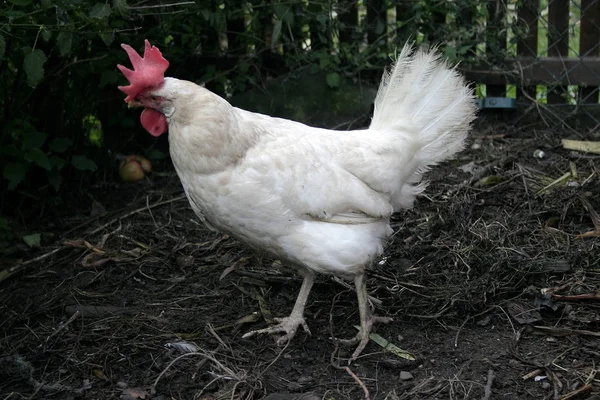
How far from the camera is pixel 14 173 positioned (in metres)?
5.03

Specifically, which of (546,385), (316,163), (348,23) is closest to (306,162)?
(316,163)

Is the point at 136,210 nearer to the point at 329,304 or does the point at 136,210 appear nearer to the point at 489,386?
the point at 329,304

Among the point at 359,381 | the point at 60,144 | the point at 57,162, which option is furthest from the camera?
the point at 60,144

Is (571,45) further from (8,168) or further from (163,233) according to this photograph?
(8,168)

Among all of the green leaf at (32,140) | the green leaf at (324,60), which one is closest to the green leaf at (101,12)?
the green leaf at (32,140)

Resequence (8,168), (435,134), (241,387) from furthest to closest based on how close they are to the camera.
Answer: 1. (8,168)
2. (435,134)
3. (241,387)

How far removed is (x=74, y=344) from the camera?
379 cm

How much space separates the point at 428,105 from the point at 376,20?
2.48m

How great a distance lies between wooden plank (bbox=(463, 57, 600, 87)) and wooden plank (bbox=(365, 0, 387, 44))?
81 centimetres

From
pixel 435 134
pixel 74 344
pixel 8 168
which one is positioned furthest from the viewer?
pixel 8 168

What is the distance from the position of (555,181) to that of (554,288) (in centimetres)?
141

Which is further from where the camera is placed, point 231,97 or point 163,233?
point 231,97

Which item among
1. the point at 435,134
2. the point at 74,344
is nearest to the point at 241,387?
the point at 74,344

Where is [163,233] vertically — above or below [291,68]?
below
